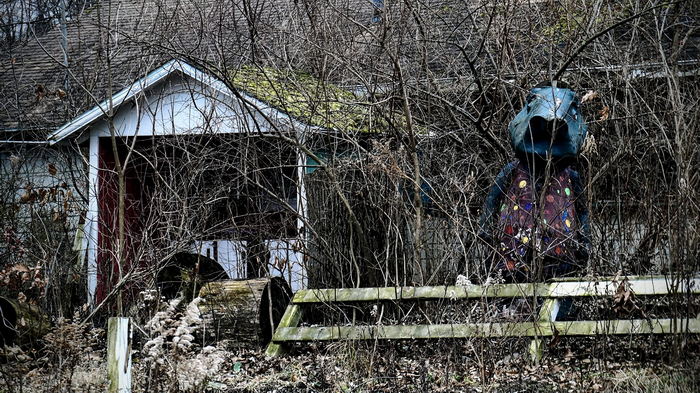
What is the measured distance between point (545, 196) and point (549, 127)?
0.59 m

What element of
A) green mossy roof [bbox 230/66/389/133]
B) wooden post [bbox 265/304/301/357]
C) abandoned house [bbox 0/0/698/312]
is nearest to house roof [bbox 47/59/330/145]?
abandoned house [bbox 0/0/698/312]

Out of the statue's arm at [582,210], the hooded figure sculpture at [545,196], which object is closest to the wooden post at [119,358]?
the hooded figure sculpture at [545,196]

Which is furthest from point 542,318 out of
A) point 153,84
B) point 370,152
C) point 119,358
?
point 153,84

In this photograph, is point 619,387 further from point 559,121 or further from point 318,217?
point 318,217

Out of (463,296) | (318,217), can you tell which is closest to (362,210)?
(318,217)

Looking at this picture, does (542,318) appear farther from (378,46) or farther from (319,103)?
(378,46)

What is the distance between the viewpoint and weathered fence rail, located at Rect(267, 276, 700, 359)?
585 cm

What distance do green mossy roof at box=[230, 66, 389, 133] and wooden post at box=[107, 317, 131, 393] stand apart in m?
3.50

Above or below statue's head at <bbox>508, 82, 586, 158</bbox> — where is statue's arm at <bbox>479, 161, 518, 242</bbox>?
below

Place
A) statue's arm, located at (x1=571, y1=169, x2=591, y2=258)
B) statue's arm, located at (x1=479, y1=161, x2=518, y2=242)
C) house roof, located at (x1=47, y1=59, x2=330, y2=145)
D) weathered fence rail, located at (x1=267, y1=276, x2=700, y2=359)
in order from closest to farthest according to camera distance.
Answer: weathered fence rail, located at (x1=267, y1=276, x2=700, y2=359) < statue's arm, located at (x1=571, y1=169, x2=591, y2=258) < statue's arm, located at (x1=479, y1=161, x2=518, y2=242) < house roof, located at (x1=47, y1=59, x2=330, y2=145)

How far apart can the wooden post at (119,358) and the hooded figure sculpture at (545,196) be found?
320 centimetres

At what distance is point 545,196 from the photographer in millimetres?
7438

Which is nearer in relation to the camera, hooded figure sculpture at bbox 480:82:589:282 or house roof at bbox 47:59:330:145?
hooded figure sculpture at bbox 480:82:589:282

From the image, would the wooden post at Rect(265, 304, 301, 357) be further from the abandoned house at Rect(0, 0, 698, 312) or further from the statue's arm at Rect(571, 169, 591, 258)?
the statue's arm at Rect(571, 169, 591, 258)
